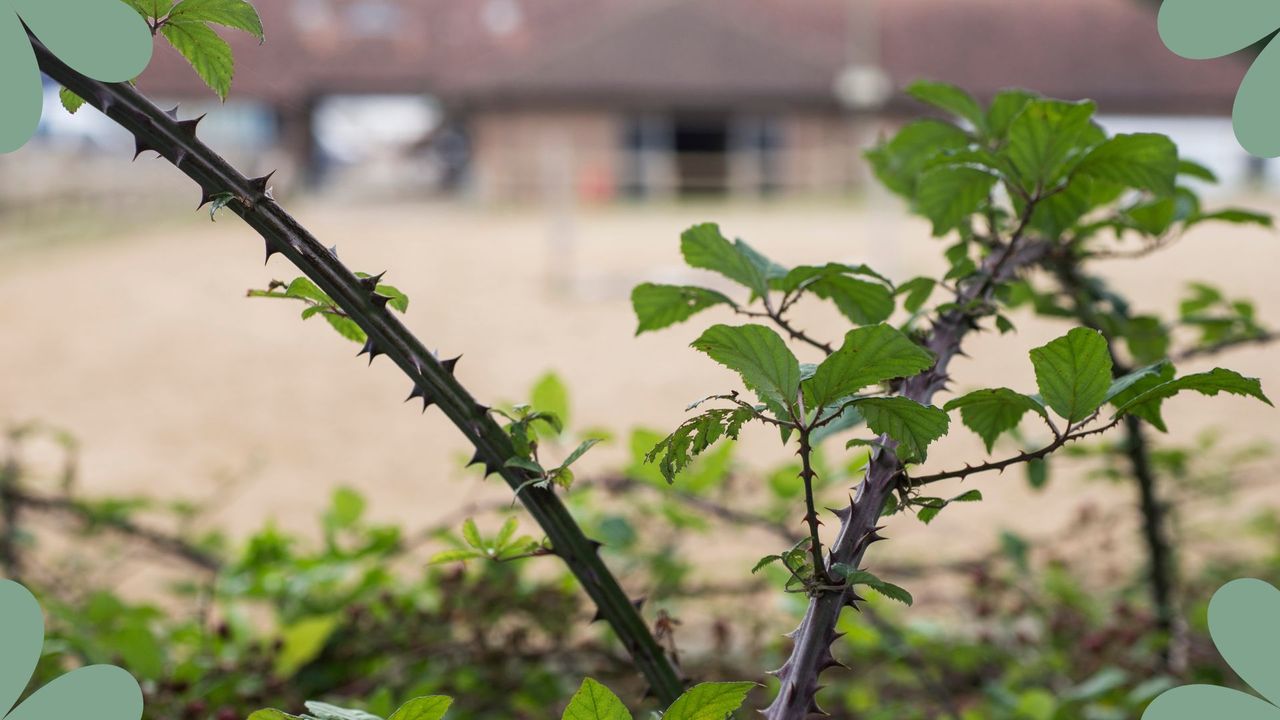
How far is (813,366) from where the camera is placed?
0.49m

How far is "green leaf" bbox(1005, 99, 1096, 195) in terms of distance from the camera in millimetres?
595

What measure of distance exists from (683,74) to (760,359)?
50.9 ft

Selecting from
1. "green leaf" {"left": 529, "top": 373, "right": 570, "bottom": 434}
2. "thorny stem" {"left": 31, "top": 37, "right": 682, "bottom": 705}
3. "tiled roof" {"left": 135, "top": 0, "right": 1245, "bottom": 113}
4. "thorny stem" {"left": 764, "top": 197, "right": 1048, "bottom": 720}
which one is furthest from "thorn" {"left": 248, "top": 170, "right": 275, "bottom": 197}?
"tiled roof" {"left": 135, "top": 0, "right": 1245, "bottom": 113}

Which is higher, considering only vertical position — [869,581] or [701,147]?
[701,147]

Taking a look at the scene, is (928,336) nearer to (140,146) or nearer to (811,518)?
(811,518)

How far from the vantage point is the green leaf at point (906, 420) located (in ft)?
1.53

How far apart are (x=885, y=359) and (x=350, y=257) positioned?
8.99 meters

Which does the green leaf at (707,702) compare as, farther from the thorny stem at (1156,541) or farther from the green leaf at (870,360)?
the thorny stem at (1156,541)

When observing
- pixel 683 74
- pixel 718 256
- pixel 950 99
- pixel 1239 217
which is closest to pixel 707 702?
pixel 718 256

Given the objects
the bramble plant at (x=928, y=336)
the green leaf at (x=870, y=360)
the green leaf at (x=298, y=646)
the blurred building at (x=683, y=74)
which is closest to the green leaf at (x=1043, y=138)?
the bramble plant at (x=928, y=336)

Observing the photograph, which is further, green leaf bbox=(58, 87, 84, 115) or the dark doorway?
the dark doorway

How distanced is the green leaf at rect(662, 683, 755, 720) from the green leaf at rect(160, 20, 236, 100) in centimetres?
32

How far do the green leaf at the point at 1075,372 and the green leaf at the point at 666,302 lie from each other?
0.21 meters

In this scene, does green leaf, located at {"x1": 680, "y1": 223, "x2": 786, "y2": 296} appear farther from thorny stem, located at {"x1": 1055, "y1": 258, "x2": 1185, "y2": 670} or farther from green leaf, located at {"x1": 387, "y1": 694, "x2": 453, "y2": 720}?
thorny stem, located at {"x1": 1055, "y1": 258, "x2": 1185, "y2": 670}
